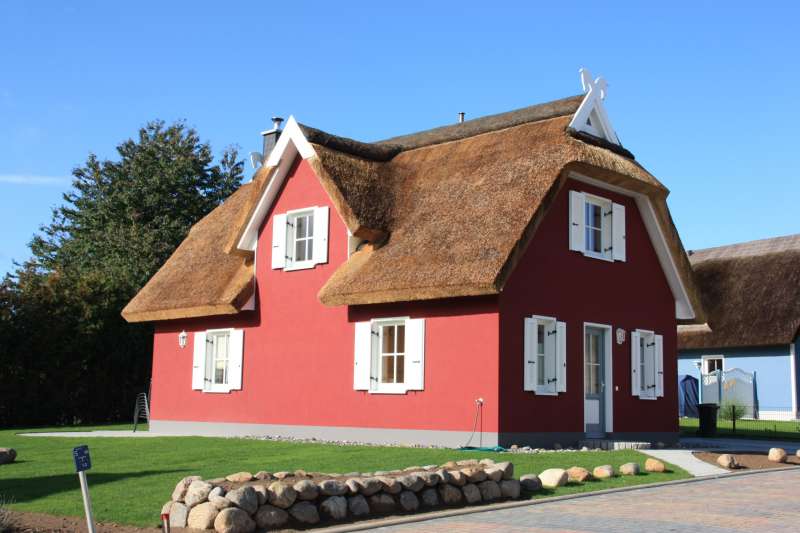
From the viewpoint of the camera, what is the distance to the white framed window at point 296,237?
19594mm

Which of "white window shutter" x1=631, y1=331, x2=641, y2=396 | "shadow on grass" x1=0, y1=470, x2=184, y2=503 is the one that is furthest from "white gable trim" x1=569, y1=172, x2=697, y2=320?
"shadow on grass" x1=0, y1=470, x2=184, y2=503

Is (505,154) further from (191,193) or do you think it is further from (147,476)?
(191,193)

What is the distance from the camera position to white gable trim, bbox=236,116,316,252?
19703mm

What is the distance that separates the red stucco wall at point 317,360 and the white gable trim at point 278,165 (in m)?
0.26

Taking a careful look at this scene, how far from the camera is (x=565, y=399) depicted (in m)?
17.4

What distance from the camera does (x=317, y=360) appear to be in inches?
752

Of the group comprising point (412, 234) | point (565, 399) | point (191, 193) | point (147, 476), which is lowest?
point (147, 476)

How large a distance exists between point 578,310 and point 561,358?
49.2 inches

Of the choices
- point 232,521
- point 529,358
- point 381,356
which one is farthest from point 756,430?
A: point 232,521

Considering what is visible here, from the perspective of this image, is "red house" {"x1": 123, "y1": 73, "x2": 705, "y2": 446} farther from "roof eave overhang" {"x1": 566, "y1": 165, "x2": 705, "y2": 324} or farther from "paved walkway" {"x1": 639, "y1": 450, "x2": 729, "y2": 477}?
"paved walkway" {"x1": 639, "y1": 450, "x2": 729, "y2": 477}

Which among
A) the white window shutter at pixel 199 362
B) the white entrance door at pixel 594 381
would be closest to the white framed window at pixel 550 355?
the white entrance door at pixel 594 381

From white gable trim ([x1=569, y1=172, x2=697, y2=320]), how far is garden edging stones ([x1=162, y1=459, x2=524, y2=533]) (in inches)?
388

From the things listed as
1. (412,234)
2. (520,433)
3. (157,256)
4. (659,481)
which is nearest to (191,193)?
(157,256)

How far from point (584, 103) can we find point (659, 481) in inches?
355
